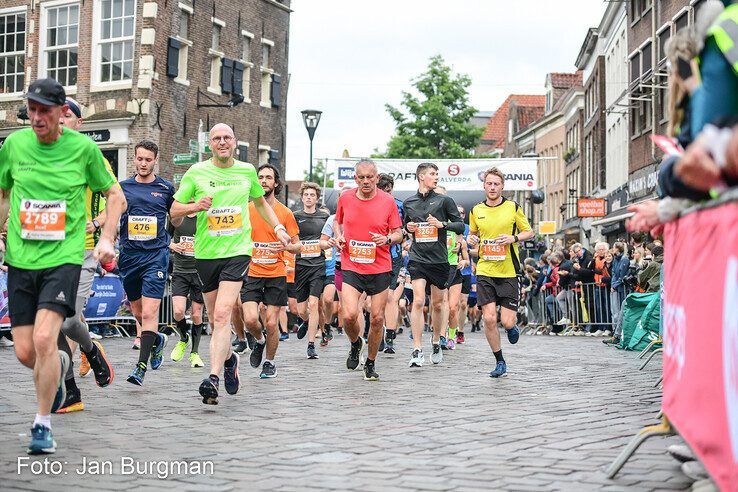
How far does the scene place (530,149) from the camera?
85.3 m

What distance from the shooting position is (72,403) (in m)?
8.31

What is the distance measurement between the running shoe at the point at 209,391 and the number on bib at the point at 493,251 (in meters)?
4.20

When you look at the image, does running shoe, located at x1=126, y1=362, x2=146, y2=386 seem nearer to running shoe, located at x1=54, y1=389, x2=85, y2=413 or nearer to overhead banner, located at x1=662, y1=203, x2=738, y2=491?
running shoe, located at x1=54, y1=389, x2=85, y2=413

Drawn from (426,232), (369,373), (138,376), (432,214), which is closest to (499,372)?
(369,373)

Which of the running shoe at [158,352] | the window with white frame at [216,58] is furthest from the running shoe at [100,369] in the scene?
the window with white frame at [216,58]

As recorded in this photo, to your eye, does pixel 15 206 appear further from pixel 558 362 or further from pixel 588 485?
pixel 558 362

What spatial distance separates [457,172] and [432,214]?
66.1ft

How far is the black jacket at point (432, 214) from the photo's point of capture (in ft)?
42.4

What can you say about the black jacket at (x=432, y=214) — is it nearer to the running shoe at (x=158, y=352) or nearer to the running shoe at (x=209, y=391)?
the running shoe at (x=158, y=352)

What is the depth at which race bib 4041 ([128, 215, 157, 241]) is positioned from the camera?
443 inches

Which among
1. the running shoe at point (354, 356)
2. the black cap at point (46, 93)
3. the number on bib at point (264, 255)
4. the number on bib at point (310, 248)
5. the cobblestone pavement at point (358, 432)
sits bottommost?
the cobblestone pavement at point (358, 432)

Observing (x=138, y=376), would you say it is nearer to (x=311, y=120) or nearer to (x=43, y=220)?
(x=43, y=220)

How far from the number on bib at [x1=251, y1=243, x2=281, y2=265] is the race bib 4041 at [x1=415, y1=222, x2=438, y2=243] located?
1.90 m

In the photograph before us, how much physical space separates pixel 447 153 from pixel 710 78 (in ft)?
210
